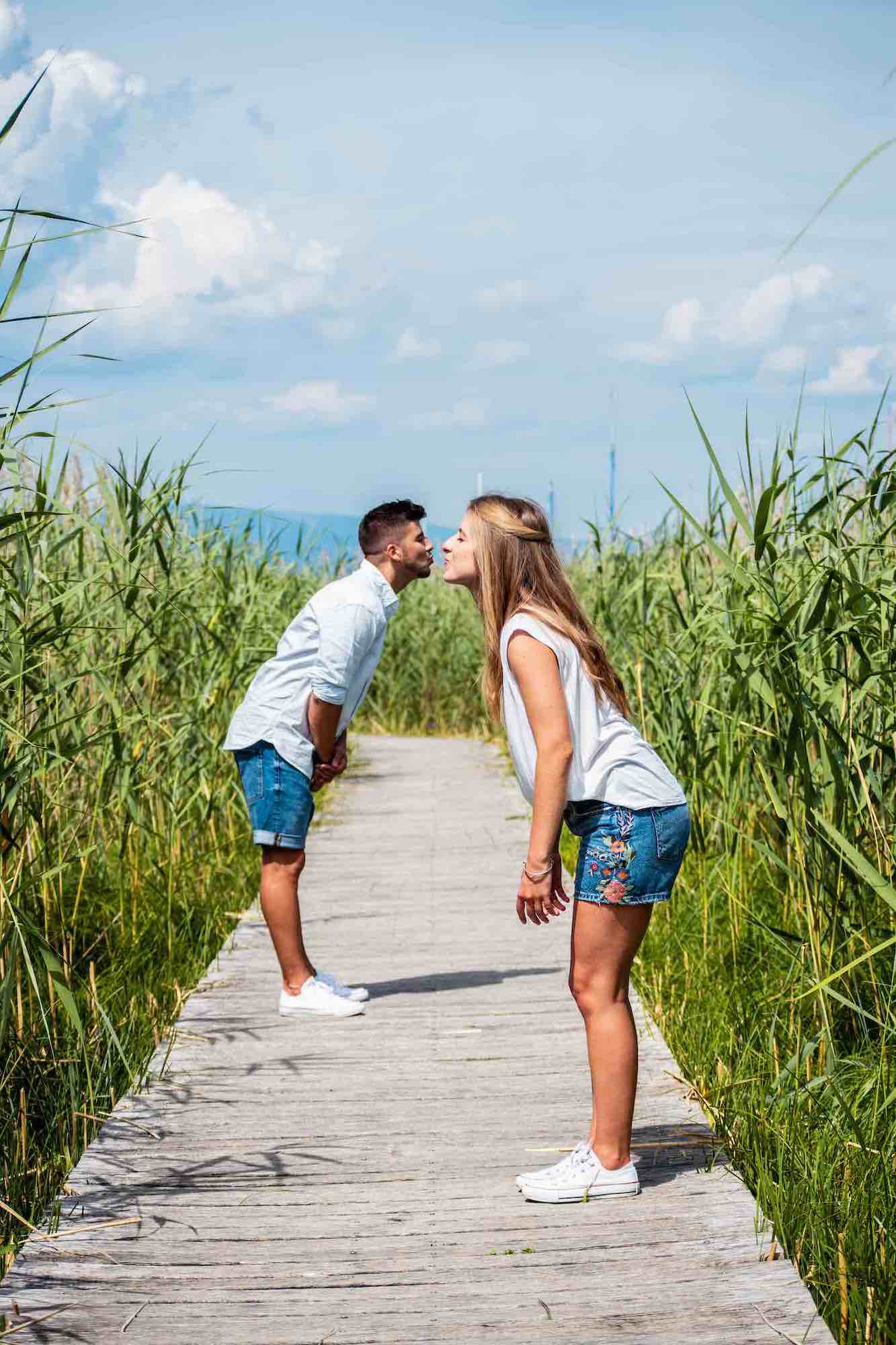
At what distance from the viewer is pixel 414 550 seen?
458 cm

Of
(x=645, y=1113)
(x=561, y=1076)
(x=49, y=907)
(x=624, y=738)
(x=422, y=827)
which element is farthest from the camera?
(x=422, y=827)

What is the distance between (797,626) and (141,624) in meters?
2.07

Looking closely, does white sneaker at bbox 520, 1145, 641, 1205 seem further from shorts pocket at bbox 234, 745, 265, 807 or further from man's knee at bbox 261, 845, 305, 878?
shorts pocket at bbox 234, 745, 265, 807

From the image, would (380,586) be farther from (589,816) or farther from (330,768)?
(589,816)

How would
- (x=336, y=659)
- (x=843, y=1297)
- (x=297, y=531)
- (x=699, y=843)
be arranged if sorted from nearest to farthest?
(x=843, y=1297) < (x=336, y=659) < (x=699, y=843) < (x=297, y=531)

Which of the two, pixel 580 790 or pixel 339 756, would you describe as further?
pixel 339 756

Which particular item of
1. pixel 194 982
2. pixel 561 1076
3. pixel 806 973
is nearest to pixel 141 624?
pixel 194 982

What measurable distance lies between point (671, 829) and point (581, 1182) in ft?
2.53

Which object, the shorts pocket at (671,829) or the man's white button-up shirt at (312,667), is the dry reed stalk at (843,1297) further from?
the man's white button-up shirt at (312,667)

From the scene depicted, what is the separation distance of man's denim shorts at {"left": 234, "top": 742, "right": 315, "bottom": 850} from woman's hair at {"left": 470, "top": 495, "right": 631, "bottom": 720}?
1381 millimetres

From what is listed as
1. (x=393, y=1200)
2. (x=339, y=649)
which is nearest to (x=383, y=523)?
(x=339, y=649)

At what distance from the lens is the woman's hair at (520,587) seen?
309 cm

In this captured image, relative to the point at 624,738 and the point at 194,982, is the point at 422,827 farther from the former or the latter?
the point at 624,738

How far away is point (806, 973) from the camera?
3678 mm
